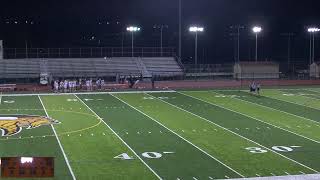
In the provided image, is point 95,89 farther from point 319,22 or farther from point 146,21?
point 319,22

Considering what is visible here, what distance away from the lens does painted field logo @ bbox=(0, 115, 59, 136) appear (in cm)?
1960

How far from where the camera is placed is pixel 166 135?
18.9 m

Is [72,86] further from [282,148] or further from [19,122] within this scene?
[282,148]

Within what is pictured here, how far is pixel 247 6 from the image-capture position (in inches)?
2338

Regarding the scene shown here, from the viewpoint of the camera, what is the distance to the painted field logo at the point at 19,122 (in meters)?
19.6

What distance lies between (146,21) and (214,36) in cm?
Result: 698

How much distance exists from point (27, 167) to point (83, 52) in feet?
135

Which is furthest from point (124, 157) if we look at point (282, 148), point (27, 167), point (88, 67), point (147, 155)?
point (88, 67)

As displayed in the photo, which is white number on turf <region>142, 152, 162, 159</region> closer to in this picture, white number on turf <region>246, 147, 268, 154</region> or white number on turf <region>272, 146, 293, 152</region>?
white number on turf <region>246, 147, 268, 154</region>

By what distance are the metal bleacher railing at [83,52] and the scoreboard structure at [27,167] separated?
37239 mm

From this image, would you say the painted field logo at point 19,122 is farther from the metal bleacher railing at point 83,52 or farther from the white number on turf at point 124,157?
the metal bleacher railing at point 83,52

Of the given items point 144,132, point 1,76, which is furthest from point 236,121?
point 1,76

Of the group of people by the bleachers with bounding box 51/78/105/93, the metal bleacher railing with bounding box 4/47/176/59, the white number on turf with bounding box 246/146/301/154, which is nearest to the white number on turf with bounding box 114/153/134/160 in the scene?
the white number on turf with bounding box 246/146/301/154

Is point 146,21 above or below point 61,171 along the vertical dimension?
above
